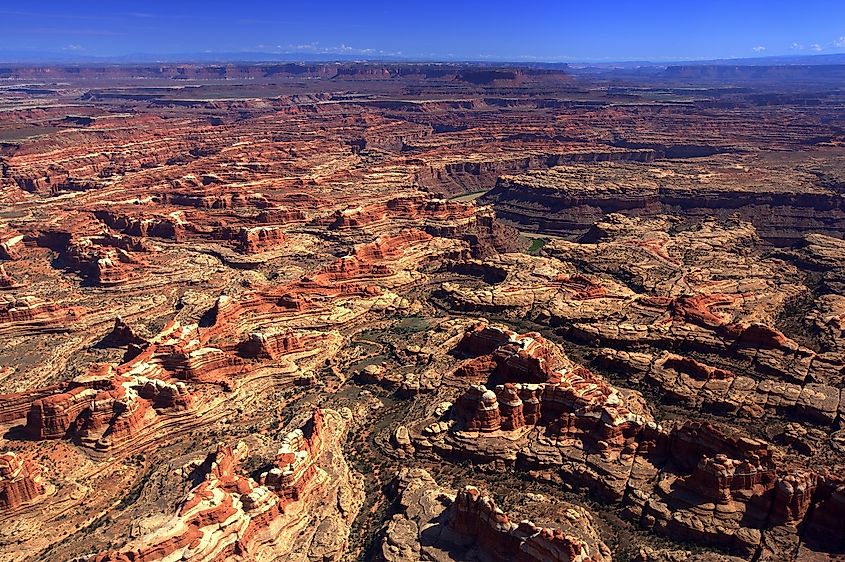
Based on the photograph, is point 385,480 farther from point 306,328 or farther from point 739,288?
point 739,288

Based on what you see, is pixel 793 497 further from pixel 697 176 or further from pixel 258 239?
pixel 697 176

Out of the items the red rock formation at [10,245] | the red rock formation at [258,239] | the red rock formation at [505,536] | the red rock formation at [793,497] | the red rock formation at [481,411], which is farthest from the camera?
the red rock formation at [258,239]

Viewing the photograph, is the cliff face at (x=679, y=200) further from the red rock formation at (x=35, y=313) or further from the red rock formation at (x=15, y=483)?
the red rock formation at (x=15, y=483)

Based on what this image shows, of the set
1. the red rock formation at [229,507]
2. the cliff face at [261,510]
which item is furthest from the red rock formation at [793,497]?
the red rock formation at [229,507]

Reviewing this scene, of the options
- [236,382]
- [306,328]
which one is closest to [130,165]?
[306,328]

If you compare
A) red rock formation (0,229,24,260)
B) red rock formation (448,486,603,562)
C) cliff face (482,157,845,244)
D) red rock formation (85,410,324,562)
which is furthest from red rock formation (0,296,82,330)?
cliff face (482,157,845,244)

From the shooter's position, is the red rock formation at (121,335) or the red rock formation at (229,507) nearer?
the red rock formation at (229,507)
